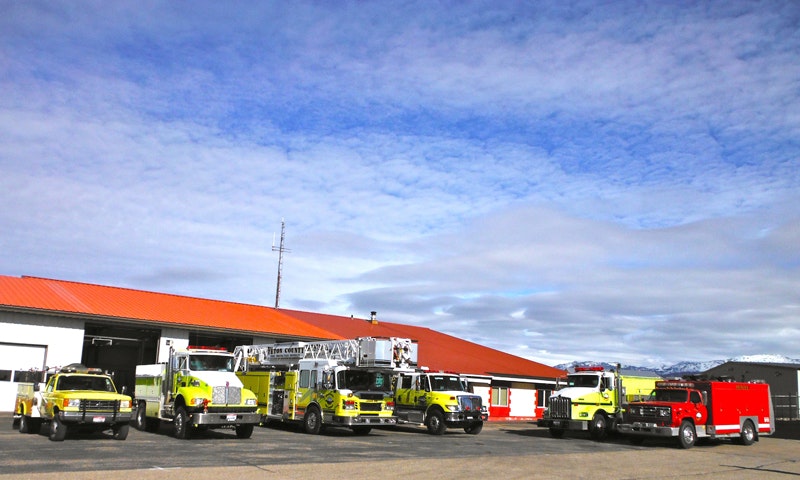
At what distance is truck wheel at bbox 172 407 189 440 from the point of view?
2055 cm

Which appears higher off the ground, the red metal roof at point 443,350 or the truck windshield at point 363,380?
the red metal roof at point 443,350

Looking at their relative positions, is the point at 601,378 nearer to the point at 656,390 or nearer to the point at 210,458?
the point at 656,390

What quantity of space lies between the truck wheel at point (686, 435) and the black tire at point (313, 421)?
12.3 m

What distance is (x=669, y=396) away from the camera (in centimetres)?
2594

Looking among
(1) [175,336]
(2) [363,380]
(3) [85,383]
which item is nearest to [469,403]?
(2) [363,380]

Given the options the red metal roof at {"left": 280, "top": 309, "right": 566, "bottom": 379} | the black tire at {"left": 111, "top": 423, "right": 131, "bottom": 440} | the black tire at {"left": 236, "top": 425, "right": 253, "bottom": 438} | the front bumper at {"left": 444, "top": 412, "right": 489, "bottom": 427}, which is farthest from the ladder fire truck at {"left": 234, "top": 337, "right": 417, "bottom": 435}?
the red metal roof at {"left": 280, "top": 309, "right": 566, "bottom": 379}

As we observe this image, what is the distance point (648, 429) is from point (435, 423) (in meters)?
7.73

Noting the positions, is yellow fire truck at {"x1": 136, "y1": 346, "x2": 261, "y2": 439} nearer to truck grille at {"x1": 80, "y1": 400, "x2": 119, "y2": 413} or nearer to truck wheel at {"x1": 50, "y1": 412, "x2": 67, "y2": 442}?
truck grille at {"x1": 80, "y1": 400, "x2": 119, "y2": 413}

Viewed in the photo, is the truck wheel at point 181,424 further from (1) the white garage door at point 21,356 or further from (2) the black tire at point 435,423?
(1) the white garage door at point 21,356

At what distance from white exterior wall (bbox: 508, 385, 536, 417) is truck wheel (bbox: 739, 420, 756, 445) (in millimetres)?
16678

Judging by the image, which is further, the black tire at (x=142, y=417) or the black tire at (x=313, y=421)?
the black tire at (x=313, y=421)

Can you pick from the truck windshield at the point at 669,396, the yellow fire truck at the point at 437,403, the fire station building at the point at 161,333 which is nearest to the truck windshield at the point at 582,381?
the truck windshield at the point at 669,396

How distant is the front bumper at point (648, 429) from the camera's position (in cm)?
2423

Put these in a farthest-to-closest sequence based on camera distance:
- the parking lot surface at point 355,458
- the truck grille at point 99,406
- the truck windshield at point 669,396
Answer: the truck windshield at point 669,396, the truck grille at point 99,406, the parking lot surface at point 355,458
